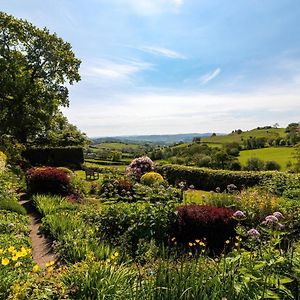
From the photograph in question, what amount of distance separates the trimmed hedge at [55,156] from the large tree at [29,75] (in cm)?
165

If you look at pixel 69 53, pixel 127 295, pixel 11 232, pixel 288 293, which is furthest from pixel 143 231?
pixel 69 53

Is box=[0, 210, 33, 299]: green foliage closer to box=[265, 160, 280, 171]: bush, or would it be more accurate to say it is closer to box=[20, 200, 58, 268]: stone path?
box=[20, 200, 58, 268]: stone path

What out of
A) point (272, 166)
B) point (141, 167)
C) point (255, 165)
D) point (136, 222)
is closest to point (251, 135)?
point (272, 166)

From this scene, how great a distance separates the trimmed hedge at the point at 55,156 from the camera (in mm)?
29000

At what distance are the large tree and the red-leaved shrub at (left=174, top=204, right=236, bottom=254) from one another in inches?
893

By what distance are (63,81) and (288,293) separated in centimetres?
2904

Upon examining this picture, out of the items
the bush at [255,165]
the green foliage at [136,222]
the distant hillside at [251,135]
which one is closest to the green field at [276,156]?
the bush at [255,165]

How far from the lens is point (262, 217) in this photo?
8359 mm

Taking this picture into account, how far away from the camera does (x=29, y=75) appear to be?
2806cm

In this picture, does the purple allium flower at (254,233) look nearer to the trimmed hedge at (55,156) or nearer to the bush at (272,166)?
the bush at (272,166)

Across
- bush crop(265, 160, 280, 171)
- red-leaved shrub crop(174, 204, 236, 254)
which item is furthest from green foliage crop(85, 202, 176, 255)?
bush crop(265, 160, 280, 171)

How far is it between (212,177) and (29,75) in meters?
18.3

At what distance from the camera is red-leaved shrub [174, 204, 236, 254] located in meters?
7.63

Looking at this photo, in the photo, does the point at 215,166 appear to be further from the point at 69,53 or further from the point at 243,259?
the point at 243,259
